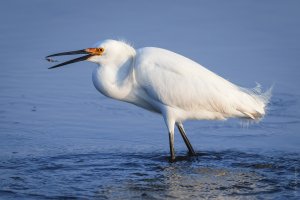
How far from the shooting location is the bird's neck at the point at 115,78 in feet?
30.3

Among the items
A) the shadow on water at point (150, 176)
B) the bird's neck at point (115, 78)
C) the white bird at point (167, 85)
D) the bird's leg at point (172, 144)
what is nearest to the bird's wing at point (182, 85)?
the white bird at point (167, 85)

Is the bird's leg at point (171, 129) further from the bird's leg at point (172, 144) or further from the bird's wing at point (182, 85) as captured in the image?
the bird's wing at point (182, 85)

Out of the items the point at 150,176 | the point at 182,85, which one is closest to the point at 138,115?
the point at 182,85

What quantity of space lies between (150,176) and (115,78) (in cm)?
150

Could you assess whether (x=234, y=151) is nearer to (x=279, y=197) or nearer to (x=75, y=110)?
(x=279, y=197)

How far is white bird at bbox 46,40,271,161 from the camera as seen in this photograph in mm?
9172

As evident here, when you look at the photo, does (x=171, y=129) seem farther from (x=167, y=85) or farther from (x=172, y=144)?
(x=167, y=85)

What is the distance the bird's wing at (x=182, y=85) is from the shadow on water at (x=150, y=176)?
681 mm

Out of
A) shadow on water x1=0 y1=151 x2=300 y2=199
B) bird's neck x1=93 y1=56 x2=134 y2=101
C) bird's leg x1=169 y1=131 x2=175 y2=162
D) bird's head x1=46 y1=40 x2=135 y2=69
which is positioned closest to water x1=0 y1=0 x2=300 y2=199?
shadow on water x1=0 y1=151 x2=300 y2=199

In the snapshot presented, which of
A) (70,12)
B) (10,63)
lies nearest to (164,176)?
(10,63)

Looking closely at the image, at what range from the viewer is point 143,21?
1430cm

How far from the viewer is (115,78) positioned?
9328 mm

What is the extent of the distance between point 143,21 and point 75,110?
3.70m

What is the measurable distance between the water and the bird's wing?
684 mm
